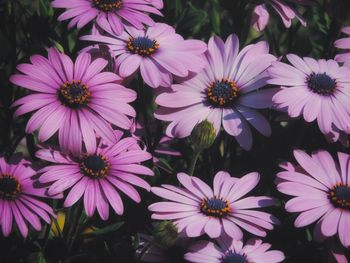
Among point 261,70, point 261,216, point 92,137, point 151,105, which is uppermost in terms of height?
point 151,105

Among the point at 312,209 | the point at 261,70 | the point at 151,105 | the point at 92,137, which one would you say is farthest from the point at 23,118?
the point at 312,209

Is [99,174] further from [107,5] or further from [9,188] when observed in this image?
[107,5]

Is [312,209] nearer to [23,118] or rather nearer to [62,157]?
[62,157]

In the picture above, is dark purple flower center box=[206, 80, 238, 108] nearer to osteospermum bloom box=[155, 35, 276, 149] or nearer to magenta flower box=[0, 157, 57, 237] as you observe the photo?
osteospermum bloom box=[155, 35, 276, 149]

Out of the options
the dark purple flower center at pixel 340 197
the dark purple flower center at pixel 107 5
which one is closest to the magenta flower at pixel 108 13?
the dark purple flower center at pixel 107 5

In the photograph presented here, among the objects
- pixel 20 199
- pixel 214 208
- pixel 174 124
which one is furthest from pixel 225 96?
pixel 20 199

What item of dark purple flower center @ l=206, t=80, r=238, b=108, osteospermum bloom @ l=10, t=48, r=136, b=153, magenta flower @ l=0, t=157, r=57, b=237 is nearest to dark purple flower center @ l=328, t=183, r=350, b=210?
dark purple flower center @ l=206, t=80, r=238, b=108

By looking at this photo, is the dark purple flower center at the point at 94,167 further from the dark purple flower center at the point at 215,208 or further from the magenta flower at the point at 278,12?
the magenta flower at the point at 278,12
